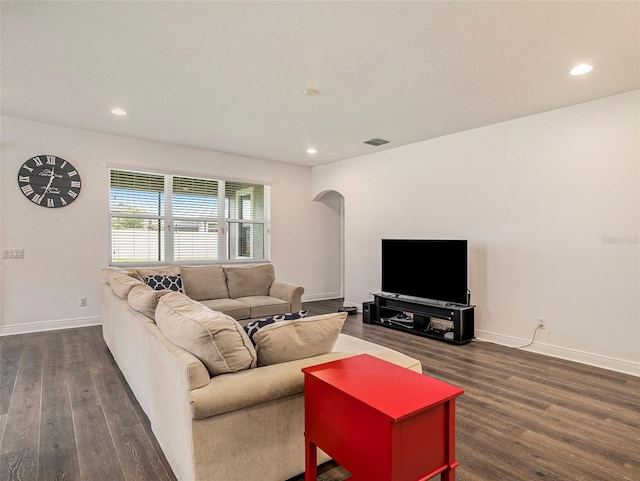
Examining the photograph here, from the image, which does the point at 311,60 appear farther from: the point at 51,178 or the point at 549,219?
the point at 51,178

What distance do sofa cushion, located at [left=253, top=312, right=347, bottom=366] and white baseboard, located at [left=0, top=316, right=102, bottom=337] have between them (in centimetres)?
427

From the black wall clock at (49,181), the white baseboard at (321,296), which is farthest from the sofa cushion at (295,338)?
the white baseboard at (321,296)

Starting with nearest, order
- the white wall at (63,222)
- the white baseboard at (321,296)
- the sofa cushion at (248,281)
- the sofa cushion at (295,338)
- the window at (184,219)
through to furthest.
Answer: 1. the sofa cushion at (295,338)
2. the white wall at (63,222)
3. the sofa cushion at (248,281)
4. the window at (184,219)
5. the white baseboard at (321,296)

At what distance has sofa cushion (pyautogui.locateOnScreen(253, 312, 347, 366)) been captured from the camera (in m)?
1.77

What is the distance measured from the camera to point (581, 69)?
293 cm

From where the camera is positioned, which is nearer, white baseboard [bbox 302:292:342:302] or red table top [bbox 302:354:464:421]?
red table top [bbox 302:354:464:421]

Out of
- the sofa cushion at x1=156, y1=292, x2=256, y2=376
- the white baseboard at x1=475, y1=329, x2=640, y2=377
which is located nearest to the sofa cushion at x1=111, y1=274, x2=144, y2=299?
the sofa cushion at x1=156, y1=292, x2=256, y2=376

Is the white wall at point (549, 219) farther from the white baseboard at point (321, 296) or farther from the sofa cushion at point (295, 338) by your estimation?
the sofa cushion at point (295, 338)

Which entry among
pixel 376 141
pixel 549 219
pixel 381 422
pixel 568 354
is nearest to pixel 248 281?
pixel 376 141

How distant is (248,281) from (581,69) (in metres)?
4.14

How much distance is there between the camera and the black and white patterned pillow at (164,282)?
4.14 m

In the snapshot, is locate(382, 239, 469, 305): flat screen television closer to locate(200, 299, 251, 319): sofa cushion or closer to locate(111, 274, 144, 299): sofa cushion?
locate(200, 299, 251, 319): sofa cushion

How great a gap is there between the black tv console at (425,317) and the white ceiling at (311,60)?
2.24 m

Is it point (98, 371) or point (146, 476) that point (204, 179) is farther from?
point (146, 476)
